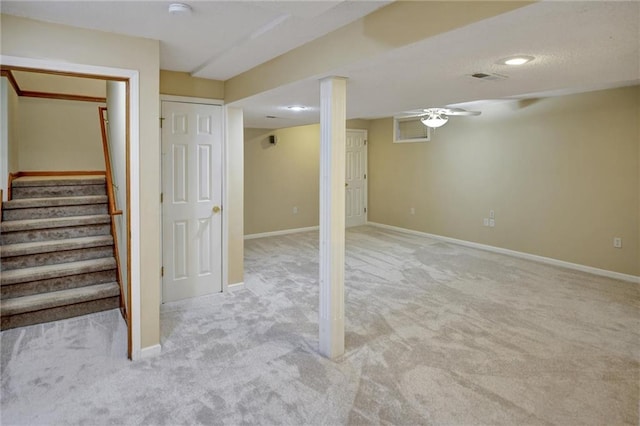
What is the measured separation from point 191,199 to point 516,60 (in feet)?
10.1

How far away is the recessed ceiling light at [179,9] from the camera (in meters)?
2.09

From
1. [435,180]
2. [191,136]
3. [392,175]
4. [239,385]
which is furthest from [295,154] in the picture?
[239,385]

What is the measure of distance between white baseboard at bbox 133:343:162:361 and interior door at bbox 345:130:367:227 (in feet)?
18.3

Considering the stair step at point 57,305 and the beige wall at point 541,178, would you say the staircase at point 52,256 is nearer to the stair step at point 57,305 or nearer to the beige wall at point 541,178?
the stair step at point 57,305

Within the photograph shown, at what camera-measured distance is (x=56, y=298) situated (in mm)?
3439

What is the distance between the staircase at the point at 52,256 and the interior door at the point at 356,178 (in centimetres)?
482

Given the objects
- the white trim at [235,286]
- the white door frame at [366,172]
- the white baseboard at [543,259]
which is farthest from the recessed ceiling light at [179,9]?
the white door frame at [366,172]

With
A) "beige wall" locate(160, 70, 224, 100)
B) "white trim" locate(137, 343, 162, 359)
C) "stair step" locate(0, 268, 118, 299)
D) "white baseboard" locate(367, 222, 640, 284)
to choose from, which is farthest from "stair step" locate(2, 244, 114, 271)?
"white baseboard" locate(367, 222, 640, 284)

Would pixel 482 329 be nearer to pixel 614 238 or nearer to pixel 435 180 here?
pixel 614 238

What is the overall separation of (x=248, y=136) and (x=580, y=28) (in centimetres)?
563

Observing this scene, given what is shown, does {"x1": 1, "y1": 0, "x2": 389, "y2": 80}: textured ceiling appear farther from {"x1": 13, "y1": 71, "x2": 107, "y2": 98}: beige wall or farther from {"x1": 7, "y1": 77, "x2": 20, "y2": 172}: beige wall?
{"x1": 13, "y1": 71, "x2": 107, "y2": 98}: beige wall

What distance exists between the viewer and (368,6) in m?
2.01

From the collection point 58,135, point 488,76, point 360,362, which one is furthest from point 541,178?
point 58,135

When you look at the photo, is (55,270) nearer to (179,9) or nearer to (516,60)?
(179,9)
